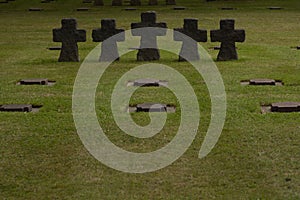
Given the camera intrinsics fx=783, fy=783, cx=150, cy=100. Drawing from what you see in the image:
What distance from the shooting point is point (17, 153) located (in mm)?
8406

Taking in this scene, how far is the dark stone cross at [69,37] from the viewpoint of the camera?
1591 centimetres

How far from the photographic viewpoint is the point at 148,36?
16062 mm

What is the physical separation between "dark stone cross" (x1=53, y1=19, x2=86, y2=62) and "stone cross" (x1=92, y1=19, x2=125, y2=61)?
0.37 metres

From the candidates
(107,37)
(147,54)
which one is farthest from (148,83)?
(107,37)

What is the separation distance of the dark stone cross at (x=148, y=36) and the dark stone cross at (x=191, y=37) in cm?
39

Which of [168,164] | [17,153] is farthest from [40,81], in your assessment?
[168,164]

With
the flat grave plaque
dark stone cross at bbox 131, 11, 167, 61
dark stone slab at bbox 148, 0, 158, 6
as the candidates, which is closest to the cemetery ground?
the flat grave plaque

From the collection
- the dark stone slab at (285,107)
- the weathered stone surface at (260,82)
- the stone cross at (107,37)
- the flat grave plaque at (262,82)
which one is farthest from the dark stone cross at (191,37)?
the dark stone slab at (285,107)

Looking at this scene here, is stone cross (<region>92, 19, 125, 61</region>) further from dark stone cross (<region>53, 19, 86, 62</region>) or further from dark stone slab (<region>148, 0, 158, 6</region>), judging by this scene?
dark stone slab (<region>148, 0, 158, 6</region>)

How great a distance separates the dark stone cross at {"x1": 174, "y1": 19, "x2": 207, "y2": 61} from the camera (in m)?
15.8

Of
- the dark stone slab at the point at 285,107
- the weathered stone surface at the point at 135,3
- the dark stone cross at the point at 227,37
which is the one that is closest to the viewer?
the dark stone slab at the point at 285,107

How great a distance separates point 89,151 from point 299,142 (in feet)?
7.60

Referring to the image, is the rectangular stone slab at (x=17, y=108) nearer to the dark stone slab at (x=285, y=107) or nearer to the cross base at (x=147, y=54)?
the dark stone slab at (x=285, y=107)

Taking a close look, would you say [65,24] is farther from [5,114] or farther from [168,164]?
[168,164]
